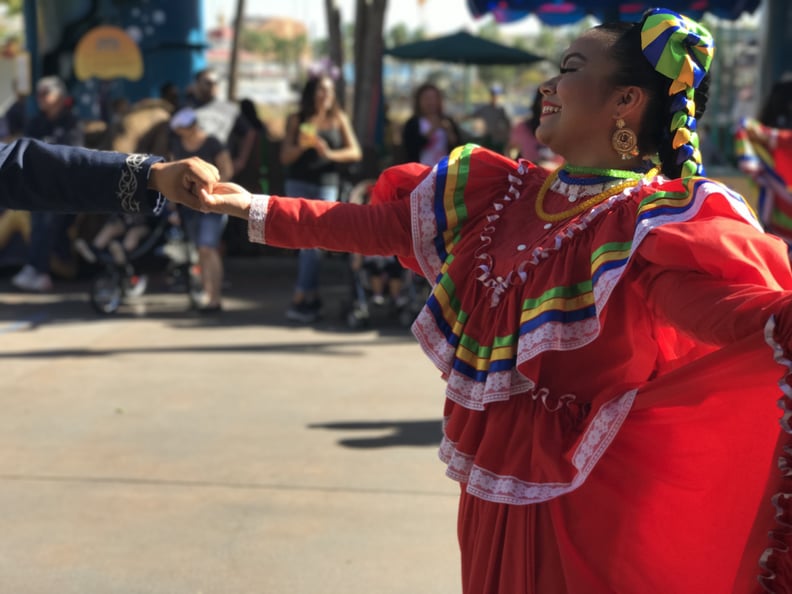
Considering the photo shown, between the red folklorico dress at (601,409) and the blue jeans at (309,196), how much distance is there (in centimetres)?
598

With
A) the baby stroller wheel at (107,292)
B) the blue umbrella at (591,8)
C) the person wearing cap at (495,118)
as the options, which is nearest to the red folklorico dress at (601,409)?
the blue umbrella at (591,8)

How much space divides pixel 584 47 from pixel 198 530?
8.67 feet

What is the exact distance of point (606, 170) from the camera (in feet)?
8.73

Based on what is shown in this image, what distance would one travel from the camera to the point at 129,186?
2.81 m

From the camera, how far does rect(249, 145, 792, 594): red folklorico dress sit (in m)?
2.37

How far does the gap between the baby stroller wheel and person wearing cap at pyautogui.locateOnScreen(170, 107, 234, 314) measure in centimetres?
67

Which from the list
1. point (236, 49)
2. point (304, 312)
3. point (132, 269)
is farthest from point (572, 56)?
point (236, 49)

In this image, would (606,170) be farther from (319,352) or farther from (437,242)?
(319,352)

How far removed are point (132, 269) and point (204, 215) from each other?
1.06m

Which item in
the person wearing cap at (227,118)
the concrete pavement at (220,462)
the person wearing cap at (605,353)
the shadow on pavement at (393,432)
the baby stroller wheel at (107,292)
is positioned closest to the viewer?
the person wearing cap at (605,353)

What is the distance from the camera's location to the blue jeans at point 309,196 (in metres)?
8.65

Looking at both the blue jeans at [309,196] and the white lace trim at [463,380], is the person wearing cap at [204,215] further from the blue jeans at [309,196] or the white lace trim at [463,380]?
the white lace trim at [463,380]

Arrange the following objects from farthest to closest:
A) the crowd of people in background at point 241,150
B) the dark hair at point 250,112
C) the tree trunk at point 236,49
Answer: the tree trunk at point 236,49, the dark hair at point 250,112, the crowd of people in background at point 241,150

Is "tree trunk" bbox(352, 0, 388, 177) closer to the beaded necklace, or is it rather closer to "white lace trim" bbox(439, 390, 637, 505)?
the beaded necklace
